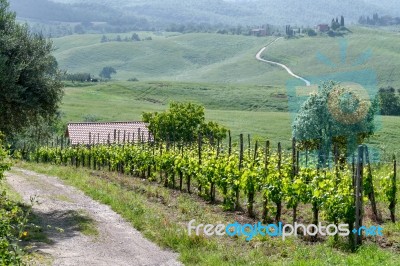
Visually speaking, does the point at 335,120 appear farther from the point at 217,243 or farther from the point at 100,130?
the point at 100,130

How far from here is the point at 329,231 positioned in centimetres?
1398

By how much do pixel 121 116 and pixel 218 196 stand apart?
81863mm

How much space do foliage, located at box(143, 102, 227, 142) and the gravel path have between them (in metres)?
32.9

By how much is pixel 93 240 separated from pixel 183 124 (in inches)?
1601

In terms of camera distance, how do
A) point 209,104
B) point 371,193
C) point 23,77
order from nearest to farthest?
point 371,193 → point 23,77 → point 209,104

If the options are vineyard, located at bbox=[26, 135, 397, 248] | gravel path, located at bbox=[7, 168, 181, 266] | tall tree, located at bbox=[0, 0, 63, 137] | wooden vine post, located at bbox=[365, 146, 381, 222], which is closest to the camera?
gravel path, located at bbox=[7, 168, 181, 266]

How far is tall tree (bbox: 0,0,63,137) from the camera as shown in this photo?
18.5m

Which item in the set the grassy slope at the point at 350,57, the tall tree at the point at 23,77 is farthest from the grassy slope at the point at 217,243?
the grassy slope at the point at 350,57

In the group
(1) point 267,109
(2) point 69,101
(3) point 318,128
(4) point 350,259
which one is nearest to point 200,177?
(4) point 350,259

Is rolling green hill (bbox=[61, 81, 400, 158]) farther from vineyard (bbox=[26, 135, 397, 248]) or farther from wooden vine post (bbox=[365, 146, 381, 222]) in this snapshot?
wooden vine post (bbox=[365, 146, 381, 222])

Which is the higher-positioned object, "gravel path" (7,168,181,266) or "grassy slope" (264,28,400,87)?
"grassy slope" (264,28,400,87)

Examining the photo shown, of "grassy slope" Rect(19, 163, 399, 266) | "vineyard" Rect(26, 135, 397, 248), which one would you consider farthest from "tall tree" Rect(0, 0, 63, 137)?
"vineyard" Rect(26, 135, 397, 248)

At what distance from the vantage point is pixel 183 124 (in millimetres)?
54969

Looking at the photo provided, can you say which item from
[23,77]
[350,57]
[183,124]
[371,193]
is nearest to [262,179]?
[371,193]
